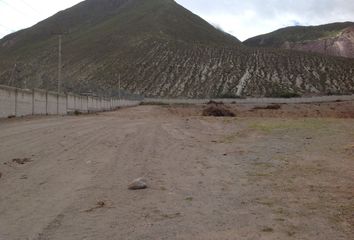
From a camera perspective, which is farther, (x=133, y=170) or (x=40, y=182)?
(x=133, y=170)

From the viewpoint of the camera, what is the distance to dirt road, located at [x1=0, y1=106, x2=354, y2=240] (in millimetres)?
7859

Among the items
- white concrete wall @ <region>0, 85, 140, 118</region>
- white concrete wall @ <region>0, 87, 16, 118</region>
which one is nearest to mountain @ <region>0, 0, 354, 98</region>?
white concrete wall @ <region>0, 85, 140, 118</region>

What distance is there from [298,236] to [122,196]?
147 inches

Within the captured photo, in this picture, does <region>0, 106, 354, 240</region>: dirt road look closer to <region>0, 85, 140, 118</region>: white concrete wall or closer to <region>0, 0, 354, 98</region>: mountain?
<region>0, 85, 140, 118</region>: white concrete wall

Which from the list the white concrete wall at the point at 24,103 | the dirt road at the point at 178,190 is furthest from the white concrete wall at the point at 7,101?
the dirt road at the point at 178,190

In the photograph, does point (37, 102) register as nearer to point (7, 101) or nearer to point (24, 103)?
point (24, 103)

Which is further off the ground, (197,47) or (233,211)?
(197,47)

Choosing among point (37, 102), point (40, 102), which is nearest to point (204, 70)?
point (40, 102)

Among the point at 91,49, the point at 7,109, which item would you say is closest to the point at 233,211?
the point at 7,109

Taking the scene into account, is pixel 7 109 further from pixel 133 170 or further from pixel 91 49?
pixel 91 49

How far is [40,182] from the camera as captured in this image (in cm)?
1167

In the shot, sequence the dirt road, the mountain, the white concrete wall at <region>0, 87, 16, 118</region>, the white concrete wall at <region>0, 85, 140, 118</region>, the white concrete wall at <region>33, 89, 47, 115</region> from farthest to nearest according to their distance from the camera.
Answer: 1. the mountain
2. the white concrete wall at <region>33, 89, 47, 115</region>
3. the white concrete wall at <region>0, 85, 140, 118</region>
4. the white concrete wall at <region>0, 87, 16, 118</region>
5. the dirt road

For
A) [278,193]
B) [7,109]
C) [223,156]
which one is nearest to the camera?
[278,193]

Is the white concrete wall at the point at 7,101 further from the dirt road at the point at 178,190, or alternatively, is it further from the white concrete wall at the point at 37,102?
the dirt road at the point at 178,190
